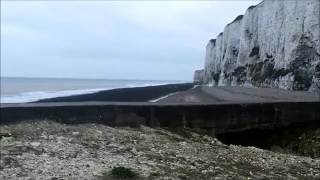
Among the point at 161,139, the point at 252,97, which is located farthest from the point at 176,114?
the point at 252,97

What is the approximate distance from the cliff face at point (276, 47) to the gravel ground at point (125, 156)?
71.1ft

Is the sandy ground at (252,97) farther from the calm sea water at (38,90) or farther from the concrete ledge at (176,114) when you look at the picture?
the calm sea water at (38,90)

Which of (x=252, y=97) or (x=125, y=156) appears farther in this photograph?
(x=252, y=97)

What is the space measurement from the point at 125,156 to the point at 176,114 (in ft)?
12.4

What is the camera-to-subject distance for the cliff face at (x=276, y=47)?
109ft

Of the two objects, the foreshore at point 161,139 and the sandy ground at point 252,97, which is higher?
the sandy ground at point 252,97

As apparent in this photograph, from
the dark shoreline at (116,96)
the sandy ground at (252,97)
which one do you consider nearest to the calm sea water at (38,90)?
the dark shoreline at (116,96)

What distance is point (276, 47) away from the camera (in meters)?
42.5

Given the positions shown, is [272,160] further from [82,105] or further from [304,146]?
[82,105]

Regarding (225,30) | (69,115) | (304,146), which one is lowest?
(304,146)

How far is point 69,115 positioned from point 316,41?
80.9 ft

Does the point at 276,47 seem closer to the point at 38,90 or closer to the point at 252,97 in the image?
the point at 252,97

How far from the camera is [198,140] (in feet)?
37.7

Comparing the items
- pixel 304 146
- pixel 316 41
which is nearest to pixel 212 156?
pixel 304 146
